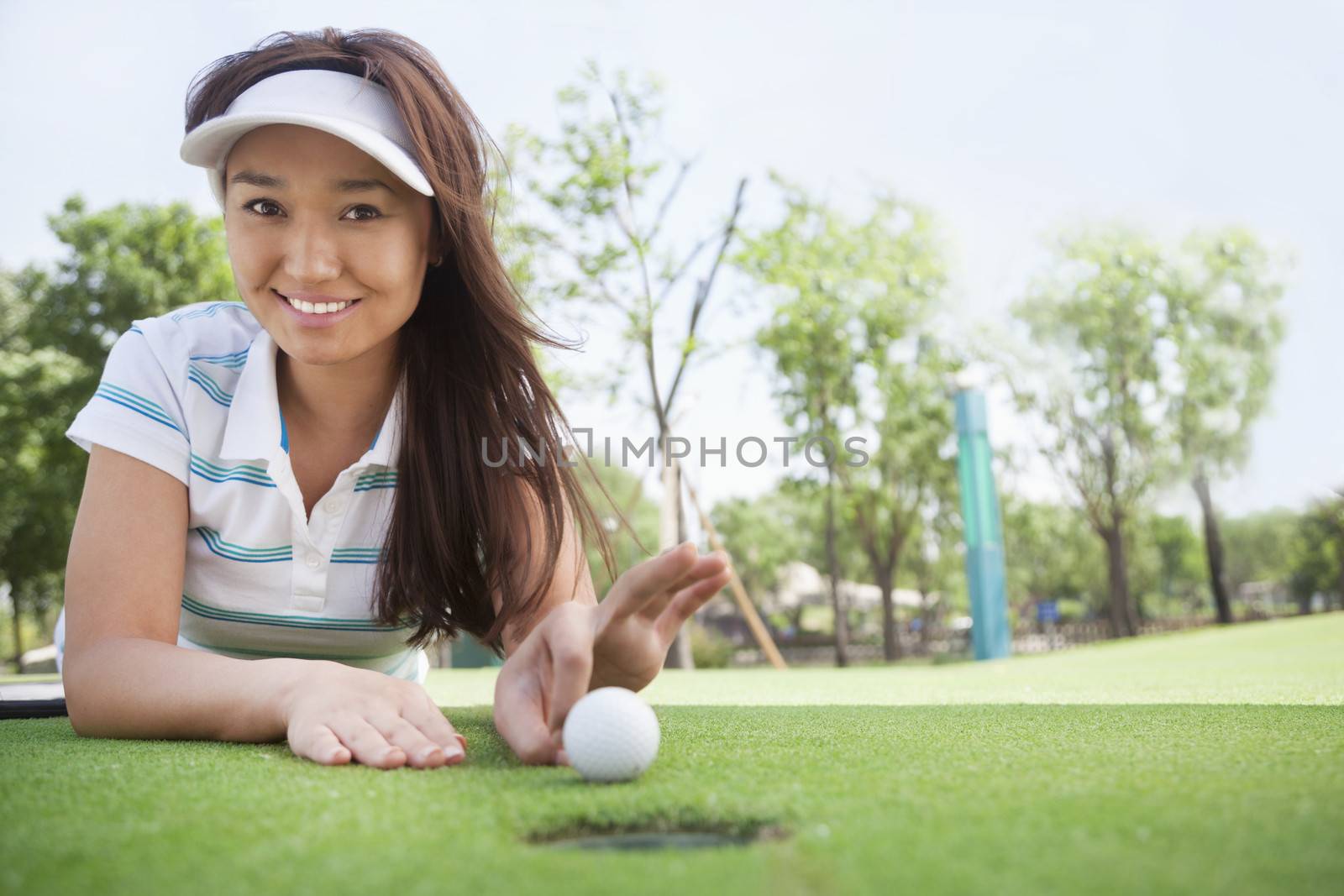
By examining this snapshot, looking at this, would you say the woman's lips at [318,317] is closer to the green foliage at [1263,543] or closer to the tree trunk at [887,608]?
the tree trunk at [887,608]

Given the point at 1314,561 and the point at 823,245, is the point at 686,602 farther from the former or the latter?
the point at 1314,561

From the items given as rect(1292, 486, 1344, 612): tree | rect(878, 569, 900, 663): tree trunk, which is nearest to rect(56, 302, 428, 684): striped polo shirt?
rect(878, 569, 900, 663): tree trunk

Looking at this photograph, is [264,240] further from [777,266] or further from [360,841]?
[777,266]

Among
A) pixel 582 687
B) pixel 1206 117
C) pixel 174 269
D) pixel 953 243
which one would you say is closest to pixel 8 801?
pixel 582 687

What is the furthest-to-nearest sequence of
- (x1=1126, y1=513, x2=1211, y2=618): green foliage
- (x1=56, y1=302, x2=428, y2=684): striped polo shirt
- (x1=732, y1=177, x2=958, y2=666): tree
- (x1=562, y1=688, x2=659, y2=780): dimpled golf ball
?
(x1=1126, y1=513, x2=1211, y2=618): green foliage, (x1=732, y1=177, x2=958, y2=666): tree, (x1=56, y1=302, x2=428, y2=684): striped polo shirt, (x1=562, y1=688, x2=659, y2=780): dimpled golf ball

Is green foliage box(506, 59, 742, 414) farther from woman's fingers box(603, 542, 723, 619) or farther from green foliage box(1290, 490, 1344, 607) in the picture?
green foliage box(1290, 490, 1344, 607)

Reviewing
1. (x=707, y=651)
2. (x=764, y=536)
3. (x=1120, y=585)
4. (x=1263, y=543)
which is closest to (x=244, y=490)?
(x=707, y=651)

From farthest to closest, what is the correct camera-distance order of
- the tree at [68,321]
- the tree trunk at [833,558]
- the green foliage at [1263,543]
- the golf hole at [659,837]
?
the green foliage at [1263,543] < the tree trunk at [833,558] < the tree at [68,321] < the golf hole at [659,837]

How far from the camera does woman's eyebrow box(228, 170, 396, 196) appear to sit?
226 cm

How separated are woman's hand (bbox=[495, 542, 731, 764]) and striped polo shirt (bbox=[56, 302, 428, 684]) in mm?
829

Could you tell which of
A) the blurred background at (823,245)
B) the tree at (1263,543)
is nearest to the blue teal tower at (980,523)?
the blurred background at (823,245)

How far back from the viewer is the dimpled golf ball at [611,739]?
1.61 meters

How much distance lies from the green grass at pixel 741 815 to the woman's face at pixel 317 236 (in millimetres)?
960

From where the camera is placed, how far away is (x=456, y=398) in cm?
278
